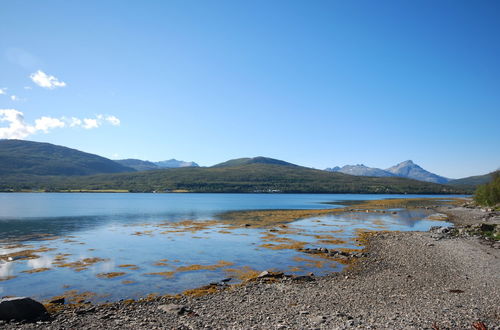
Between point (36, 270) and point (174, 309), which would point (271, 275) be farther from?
point (36, 270)

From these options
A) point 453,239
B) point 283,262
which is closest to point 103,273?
point 283,262

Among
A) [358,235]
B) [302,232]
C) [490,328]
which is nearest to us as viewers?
[490,328]

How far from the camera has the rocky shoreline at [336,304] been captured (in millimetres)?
16781

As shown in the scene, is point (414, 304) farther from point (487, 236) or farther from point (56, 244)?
point (56, 244)

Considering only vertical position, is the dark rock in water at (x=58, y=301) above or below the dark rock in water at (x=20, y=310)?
below

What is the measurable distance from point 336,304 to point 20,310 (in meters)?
19.0

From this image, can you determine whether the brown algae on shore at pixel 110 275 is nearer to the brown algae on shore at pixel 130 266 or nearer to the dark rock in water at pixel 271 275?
the brown algae on shore at pixel 130 266

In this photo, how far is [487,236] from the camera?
45.0m

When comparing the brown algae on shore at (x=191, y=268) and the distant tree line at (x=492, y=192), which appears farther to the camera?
the distant tree line at (x=492, y=192)

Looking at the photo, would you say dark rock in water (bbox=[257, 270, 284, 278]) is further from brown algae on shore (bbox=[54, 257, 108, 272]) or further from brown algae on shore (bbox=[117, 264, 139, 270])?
brown algae on shore (bbox=[54, 257, 108, 272])

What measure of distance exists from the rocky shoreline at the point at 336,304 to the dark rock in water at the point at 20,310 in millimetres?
484

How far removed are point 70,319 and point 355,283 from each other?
20.1 metres

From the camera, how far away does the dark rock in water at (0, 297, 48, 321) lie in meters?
17.9

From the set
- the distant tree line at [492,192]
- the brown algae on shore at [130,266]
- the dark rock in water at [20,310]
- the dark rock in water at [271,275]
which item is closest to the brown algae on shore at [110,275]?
the brown algae on shore at [130,266]
